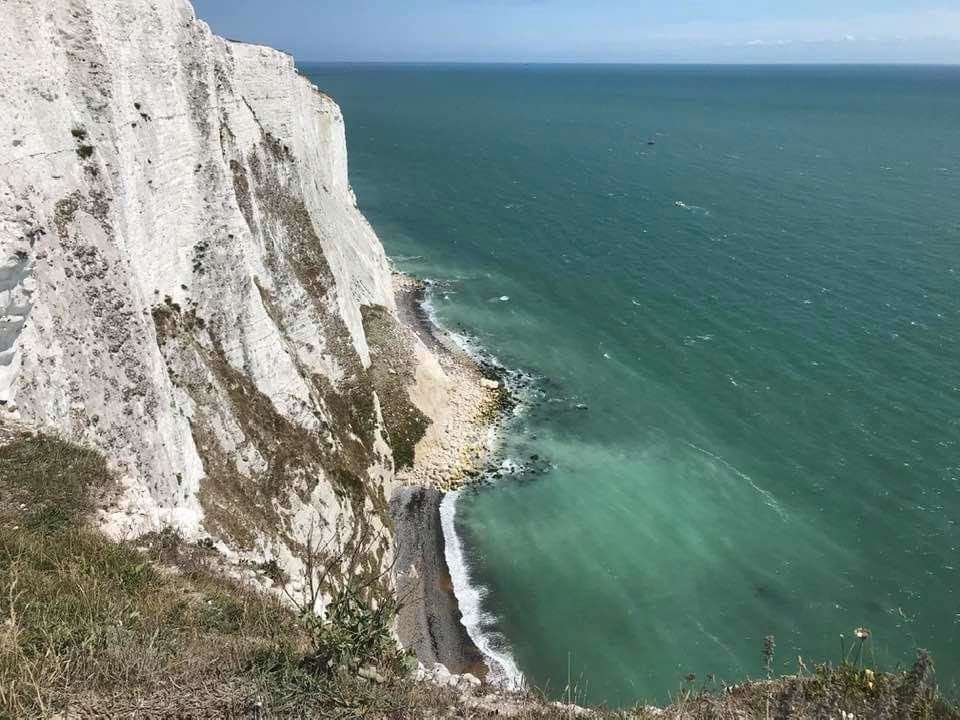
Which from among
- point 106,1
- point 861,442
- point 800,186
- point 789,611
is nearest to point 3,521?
point 106,1

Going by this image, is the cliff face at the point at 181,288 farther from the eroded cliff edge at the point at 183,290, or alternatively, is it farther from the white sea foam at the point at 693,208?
the white sea foam at the point at 693,208

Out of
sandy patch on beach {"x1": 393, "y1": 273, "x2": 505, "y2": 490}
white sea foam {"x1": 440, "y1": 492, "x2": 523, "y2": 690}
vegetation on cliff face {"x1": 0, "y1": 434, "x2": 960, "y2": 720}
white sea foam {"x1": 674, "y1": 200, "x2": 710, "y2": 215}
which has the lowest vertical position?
white sea foam {"x1": 440, "y1": 492, "x2": 523, "y2": 690}

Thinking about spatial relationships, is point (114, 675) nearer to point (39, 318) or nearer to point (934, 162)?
point (39, 318)

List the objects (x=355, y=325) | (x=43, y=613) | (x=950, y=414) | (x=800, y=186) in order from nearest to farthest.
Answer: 1. (x=43, y=613)
2. (x=355, y=325)
3. (x=950, y=414)
4. (x=800, y=186)

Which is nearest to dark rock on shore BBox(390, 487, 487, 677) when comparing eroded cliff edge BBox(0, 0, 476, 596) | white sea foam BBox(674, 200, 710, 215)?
eroded cliff edge BBox(0, 0, 476, 596)

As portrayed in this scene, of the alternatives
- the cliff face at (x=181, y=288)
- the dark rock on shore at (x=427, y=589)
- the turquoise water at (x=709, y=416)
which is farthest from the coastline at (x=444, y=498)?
the cliff face at (x=181, y=288)

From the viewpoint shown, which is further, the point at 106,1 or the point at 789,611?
the point at 789,611

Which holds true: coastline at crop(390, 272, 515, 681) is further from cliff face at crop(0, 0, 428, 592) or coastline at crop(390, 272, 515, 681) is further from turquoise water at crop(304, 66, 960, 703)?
cliff face at crop(0, 0, 428, 592)
